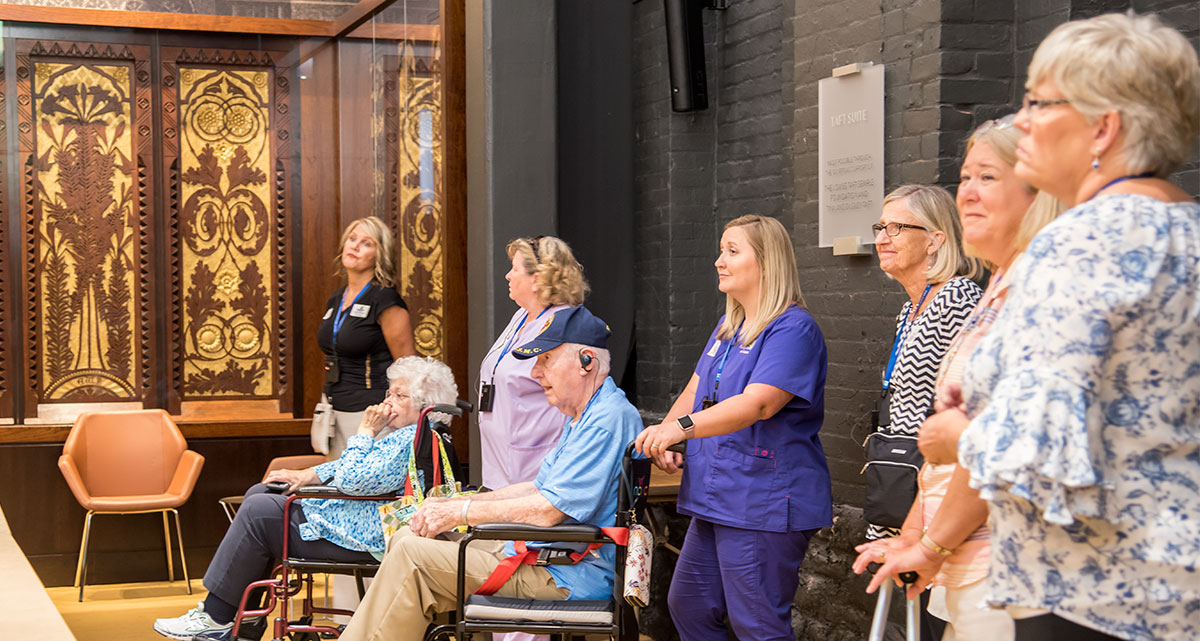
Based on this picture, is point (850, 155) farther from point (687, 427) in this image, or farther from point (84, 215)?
point (84, 215)

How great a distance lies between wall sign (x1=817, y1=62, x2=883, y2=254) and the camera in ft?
12.2

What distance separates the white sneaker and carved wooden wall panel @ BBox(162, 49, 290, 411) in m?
2.81

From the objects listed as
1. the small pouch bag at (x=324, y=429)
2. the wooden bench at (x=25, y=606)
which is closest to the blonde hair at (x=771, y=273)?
the wooden bench at (x=25, y=606)

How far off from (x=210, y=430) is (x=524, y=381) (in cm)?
299

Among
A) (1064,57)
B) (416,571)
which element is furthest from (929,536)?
(416,571)

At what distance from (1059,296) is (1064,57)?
1.00 ft

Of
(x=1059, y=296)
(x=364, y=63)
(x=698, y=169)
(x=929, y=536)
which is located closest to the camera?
(x=1059, y=296)

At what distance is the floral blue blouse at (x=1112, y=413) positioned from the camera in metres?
1.39

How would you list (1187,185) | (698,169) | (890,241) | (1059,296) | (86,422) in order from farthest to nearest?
(86,422) < (698,169) < (1187,185) < (890,241) < (1059,296)

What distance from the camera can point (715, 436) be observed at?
3148 millimetres

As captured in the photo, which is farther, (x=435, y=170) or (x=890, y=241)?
(x=435, y=170)

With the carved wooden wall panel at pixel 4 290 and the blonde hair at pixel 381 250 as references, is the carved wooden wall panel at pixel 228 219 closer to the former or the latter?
the carved wooden wall panel at pixel 4 290

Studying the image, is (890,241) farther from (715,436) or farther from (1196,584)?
(1196,584)

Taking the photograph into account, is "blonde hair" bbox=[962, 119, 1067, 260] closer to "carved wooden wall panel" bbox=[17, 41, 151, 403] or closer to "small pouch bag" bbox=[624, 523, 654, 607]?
"small pouch bag" bbox=[624, 523, 654, 607]
